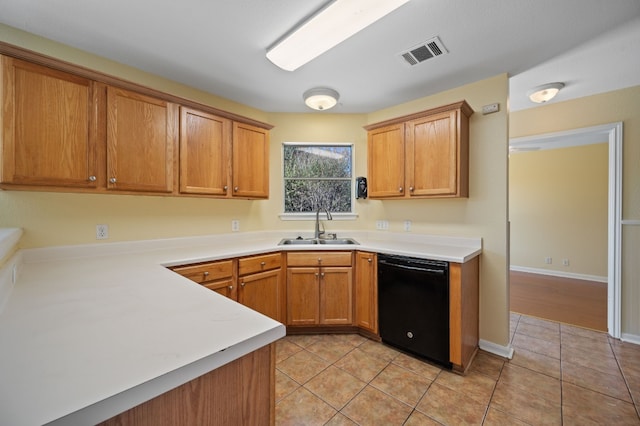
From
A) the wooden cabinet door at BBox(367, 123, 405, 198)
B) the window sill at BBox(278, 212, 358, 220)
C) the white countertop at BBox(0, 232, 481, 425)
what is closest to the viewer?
the white countertop at BBox(0, 232, 481, 425)

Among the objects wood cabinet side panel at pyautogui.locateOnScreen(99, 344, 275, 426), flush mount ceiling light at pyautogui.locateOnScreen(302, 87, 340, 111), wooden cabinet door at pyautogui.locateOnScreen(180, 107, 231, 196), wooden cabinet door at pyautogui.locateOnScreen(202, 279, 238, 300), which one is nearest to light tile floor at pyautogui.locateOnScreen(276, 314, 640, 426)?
wooden cabinet door at pyautogui.locateOnScreen(202, 279, 238, 300)

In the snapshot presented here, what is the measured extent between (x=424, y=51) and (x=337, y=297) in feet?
7.61

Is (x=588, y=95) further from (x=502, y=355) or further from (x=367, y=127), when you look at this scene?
(x=502, y=355)

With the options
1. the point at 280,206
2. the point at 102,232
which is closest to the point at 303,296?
the point at 280,206

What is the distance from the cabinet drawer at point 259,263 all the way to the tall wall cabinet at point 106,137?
70 cm

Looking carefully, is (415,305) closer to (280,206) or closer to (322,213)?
(322,213)

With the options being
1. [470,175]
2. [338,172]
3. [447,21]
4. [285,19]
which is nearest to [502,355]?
[470,175]

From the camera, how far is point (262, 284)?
8.00 feet

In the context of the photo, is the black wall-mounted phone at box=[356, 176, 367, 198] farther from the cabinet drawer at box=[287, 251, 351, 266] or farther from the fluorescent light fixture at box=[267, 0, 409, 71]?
the fluorescent light fixture at box=[267, 0, 409, 71]

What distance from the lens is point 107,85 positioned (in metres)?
1.86

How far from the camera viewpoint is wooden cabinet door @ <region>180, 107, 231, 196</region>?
2262 mm

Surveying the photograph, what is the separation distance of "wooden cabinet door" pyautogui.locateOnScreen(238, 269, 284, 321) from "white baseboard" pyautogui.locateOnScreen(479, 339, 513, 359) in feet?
6.46

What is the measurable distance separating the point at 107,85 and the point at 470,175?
3.14 m

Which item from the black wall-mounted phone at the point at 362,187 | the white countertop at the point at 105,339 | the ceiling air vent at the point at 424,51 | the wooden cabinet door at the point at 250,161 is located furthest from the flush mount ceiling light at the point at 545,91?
the white countertop at the point at 105,339
